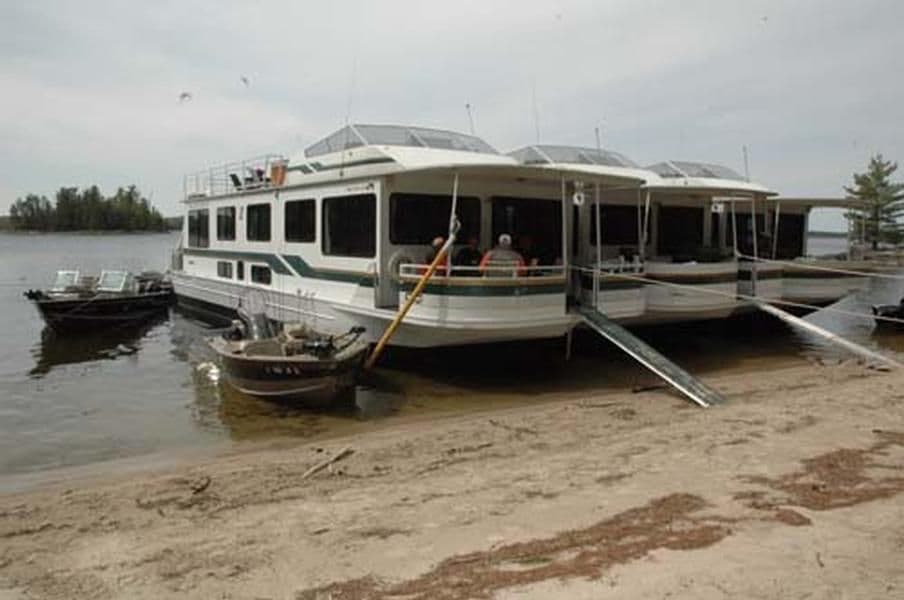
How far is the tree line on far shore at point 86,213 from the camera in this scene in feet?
340

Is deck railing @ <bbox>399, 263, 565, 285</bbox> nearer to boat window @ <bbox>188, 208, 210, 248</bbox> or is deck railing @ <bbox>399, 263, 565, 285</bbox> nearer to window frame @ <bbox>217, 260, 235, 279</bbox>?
window frame @ <bbox>217, 260, 235, 279</bbox>

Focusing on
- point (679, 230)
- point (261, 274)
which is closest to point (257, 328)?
point (261, 274)

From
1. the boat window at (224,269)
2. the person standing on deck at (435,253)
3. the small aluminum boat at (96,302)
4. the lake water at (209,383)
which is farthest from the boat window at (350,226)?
the small aluminum boat at (96,302)

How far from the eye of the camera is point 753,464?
21.0 feet

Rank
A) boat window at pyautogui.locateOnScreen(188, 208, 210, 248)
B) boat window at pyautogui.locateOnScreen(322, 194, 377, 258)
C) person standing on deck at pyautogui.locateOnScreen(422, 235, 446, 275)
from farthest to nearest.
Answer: boat window at pyautogui.locateOnScreen(188, 208, 210, 248), boat window at pyautogui.locateOnScreen(322, 194, 377, 258), person standing on deck at pyautogui.locateOnScreen(422, 235, 446, 275)

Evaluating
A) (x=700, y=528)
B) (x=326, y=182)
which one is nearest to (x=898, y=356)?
(x=326, y=182)

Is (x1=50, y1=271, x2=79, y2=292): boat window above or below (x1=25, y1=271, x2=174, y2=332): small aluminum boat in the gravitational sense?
above

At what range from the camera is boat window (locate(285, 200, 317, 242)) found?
14.3m

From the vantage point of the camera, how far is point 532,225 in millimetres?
13969

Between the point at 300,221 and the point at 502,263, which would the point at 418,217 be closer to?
the point at 502,263

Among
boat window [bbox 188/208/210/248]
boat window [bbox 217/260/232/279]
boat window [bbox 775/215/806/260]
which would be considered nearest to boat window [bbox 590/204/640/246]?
boat window [bbox 775/215/806/260]

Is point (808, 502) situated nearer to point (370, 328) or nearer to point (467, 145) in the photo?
point (370, 328)

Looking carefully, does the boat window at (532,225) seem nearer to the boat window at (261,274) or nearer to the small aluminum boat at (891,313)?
the boat window at (261,274)

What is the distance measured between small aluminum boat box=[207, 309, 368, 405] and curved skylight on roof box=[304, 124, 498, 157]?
3957 millimetres
